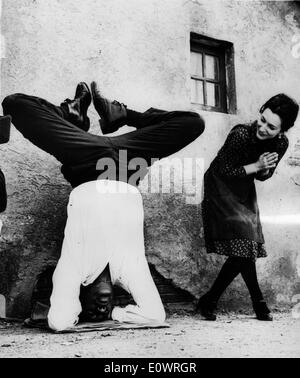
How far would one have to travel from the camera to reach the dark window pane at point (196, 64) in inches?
183

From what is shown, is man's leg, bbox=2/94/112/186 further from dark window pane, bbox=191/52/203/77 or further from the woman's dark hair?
dark window pane, bbox=191/52/203/77

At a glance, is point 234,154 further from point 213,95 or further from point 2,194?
point 2,194

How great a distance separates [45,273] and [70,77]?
162 centimetres

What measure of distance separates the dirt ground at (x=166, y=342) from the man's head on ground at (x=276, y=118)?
1.49 m

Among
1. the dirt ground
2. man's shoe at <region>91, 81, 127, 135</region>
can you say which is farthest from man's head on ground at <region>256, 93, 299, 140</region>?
the dirt ground

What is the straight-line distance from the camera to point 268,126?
3.66m

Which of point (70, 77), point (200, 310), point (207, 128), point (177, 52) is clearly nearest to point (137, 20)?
point (177, 52)

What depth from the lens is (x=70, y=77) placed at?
3.88 metres

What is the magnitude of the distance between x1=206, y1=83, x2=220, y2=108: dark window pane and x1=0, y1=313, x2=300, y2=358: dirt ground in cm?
225

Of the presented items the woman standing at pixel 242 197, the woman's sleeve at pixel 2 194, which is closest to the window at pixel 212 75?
the woman standing at pixel 242 197

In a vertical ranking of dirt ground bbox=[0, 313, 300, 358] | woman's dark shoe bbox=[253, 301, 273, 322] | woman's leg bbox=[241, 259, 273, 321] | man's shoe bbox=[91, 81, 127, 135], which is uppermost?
man's shoe bbox=[91, 81, 127, 135]

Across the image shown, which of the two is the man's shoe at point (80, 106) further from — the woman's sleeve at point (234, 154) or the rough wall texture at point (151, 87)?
the woman's sleeve at point (234, 154)

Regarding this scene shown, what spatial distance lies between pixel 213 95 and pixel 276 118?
47.3 inches

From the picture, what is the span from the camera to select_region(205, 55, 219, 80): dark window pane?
15.6 ft
